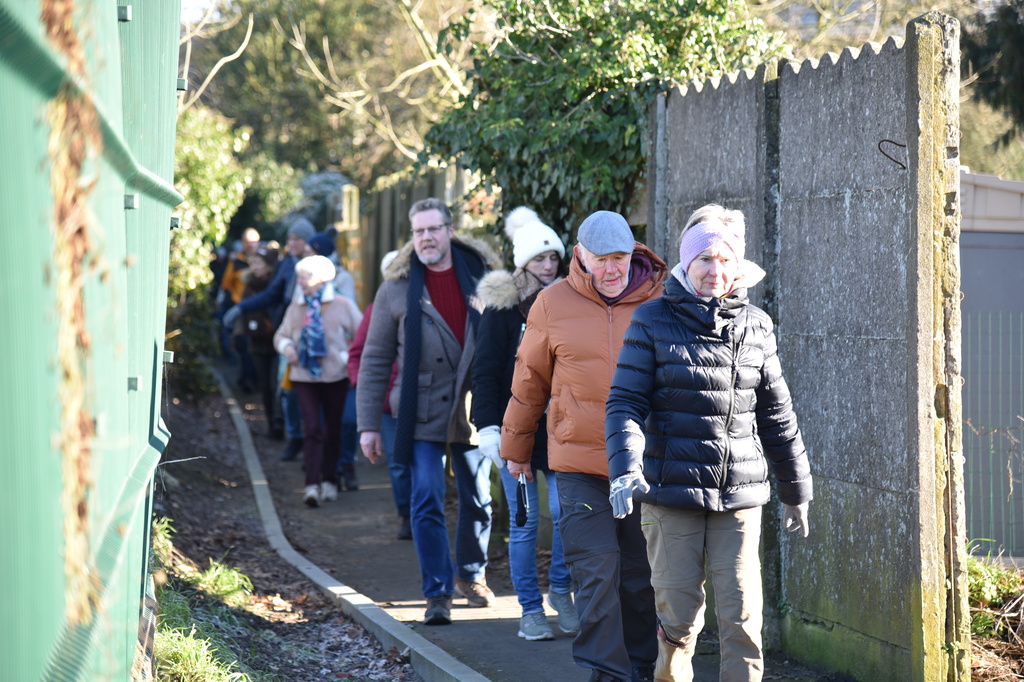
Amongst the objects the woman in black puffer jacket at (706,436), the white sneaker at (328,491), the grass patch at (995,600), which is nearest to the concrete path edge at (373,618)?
the white sneaker at (328,491)

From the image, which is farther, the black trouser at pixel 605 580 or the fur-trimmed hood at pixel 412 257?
the fur-trimmed hood at pixel 412 257

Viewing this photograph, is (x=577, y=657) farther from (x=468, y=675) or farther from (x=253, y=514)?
(x=253, y=514)

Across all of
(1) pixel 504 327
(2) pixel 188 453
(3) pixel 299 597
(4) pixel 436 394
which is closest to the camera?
(1) pixel 504 327

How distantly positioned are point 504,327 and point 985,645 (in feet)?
8.71

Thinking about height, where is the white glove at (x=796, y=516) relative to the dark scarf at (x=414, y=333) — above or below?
below

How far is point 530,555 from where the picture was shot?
18.9 ft

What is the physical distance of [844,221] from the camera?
4777 millimetres

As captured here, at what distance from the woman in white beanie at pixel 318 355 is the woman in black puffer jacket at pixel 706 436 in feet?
18.2

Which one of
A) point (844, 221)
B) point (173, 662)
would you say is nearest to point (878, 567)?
point (844, 221)

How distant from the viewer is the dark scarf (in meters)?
6.09

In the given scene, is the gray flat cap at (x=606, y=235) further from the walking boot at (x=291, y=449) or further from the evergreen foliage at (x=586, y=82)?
the walking boot at (x=291, y=449)

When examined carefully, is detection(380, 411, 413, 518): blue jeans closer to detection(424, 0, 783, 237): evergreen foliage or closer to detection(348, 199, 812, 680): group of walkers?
detection(348, 199, 812, 680): group of walkers

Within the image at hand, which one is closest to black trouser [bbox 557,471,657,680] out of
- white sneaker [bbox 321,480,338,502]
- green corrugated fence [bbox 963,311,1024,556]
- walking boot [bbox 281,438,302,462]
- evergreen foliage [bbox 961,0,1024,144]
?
green corrugated fence [bbox 963,311,1024,556]

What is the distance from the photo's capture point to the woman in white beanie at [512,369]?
564 cm
